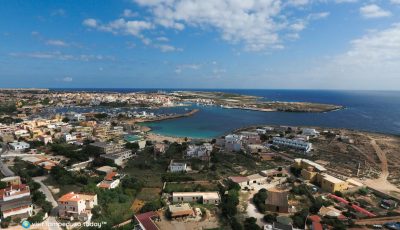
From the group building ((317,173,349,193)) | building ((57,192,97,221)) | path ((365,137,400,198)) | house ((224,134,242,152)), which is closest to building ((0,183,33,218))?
building ((57,192,97,221))

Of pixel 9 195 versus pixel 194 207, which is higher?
pixel 9 195

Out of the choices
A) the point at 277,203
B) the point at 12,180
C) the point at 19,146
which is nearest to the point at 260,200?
the point at 277,203

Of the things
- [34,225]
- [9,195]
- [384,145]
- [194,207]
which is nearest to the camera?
[34,225]

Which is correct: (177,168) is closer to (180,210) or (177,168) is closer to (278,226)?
(180,210)

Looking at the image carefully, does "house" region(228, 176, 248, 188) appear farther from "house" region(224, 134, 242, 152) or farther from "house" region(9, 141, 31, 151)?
"house" region(9, 141, 31, 151)

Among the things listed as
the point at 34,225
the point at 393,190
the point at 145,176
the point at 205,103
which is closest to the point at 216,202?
the point at 145,176

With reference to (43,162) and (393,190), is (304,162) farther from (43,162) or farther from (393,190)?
(43,162)

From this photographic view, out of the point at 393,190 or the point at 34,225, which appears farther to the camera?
the point at 393,190
